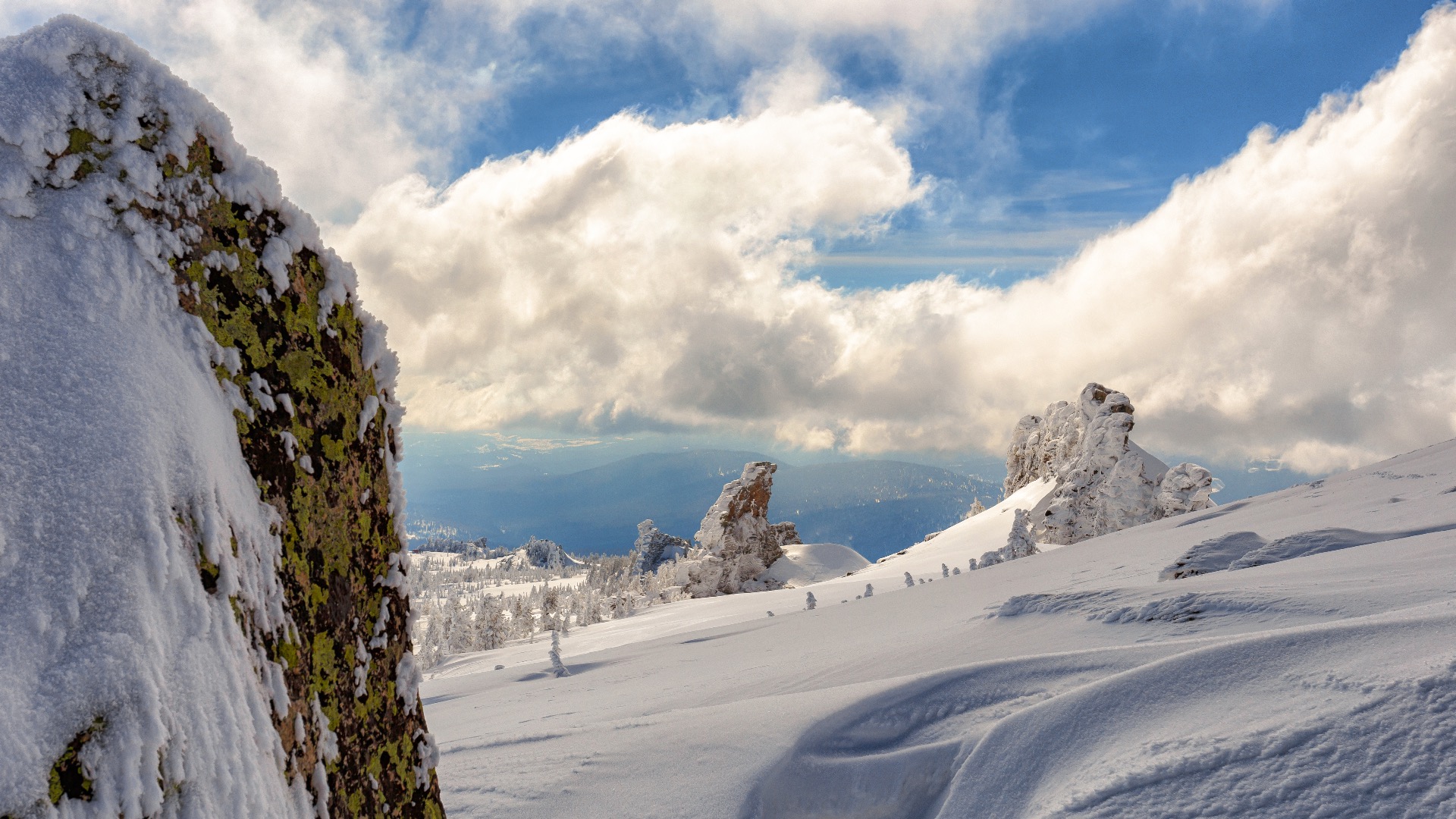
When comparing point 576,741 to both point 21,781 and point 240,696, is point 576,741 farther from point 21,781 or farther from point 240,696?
point 21,781

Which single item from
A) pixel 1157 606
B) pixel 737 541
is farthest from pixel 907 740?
pixel 737 541

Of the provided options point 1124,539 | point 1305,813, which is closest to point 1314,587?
point 1305,813

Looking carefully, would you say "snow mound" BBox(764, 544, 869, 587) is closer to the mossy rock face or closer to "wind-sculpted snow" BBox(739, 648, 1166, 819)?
"wind-sculpted snow" BBox(739, 648, 1166, 819)

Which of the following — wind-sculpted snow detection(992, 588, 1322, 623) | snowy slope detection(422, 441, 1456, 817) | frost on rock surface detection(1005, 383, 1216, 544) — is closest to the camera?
snowy slope detection(422, 441, 1456, 817)

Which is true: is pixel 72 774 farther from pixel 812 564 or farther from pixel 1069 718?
pixel 812 564

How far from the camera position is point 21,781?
122 cm

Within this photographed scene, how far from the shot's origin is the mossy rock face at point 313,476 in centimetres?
205

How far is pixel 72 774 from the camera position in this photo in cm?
133

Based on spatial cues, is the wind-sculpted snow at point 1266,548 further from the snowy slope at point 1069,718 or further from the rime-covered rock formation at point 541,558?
the rime-covered rock formation at point 541,558

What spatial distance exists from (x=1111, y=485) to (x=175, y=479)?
99.8 ft

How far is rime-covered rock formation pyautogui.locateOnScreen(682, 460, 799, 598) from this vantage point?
40.0 m

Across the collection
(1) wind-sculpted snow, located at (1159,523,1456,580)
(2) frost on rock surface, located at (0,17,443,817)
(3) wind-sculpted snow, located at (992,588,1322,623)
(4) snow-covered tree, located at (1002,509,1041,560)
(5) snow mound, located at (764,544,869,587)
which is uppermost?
(2) frost on rock surface, located at (0,17,443,817)

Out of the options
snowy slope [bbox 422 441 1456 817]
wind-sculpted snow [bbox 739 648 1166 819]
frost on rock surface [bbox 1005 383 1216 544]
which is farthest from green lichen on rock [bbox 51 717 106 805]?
frost on rock surface [bbox 1005 383 1216 544]

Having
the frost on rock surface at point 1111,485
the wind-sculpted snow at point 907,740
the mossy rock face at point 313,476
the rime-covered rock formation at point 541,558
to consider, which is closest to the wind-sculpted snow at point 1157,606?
the wind-sculpted snow at point 907,740
